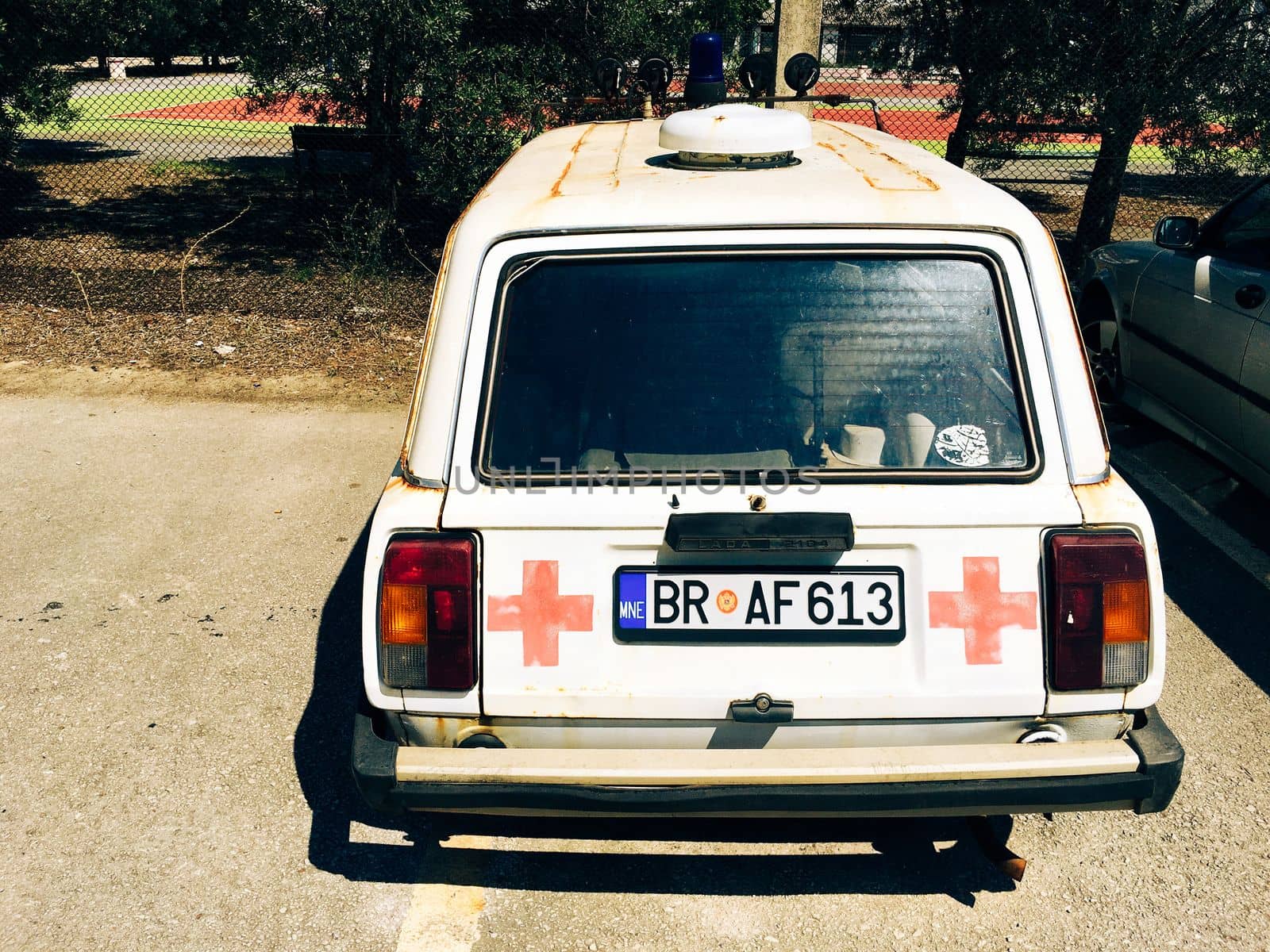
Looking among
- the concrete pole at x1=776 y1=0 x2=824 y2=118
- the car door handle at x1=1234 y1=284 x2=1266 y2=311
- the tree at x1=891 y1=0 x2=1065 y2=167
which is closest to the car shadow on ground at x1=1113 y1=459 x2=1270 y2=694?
the car door handle at x1=1234 y1=284 x2=1266 y2=311

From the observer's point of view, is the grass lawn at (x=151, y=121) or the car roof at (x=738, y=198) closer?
the car roof at (x=738, y=198)

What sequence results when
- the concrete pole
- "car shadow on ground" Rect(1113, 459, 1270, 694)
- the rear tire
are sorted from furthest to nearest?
the concrete pole, the rear tire, "car shadow on ground" Rect(1113, 459, 1270, 694)

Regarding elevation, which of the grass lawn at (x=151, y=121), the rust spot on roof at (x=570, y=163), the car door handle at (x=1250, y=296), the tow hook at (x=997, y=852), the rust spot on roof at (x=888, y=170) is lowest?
the grass lawn at (x=151, y=121)

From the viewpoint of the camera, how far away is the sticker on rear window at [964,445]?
2652 millimetres

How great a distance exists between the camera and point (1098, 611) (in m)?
2.58

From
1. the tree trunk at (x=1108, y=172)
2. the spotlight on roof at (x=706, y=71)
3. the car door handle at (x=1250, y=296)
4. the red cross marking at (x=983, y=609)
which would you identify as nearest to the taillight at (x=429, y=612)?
the red cross marking at (x=983, y=609)

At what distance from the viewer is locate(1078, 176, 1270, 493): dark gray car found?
5059 millimetres

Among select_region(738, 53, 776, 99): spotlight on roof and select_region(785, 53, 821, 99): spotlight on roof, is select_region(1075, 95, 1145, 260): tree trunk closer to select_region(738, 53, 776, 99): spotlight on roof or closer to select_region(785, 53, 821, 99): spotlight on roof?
select_region(738, 53, 776, 99): spotlight on roof

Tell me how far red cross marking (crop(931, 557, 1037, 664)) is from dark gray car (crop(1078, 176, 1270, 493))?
3067 millimetres

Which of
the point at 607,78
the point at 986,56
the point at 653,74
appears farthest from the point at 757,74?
the point at 986,56

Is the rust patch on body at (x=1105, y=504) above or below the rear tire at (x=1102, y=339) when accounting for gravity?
above

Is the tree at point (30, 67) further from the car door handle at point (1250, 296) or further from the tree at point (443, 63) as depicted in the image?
the car door handle at point (1250, 296)

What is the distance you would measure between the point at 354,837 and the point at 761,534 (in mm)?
1735

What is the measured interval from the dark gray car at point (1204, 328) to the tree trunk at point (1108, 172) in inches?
122
